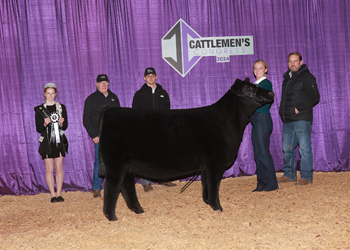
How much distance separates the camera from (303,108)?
5.17 m

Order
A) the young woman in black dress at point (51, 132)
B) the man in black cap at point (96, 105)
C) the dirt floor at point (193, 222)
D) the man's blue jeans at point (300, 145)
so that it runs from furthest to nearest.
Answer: the man's blue jeans at point (300, 145) → the man in black cap at point (96, 105) → the young woman in black dress at point (51, 132) → the dirt floor at point (193, 222)

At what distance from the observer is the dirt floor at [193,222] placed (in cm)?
306

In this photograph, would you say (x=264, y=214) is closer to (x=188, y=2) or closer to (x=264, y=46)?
(x=264, y=46)

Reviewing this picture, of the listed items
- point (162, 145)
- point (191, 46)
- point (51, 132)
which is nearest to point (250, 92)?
point (162, 145)

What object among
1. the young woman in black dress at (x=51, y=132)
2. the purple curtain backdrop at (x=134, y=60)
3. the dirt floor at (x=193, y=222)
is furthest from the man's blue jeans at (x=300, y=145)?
the young woman in black dress at (x=51, y=132)

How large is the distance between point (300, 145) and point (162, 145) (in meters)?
2.85

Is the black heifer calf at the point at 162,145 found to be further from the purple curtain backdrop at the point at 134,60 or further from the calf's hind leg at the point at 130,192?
the purple curtain backdrop at the point at 134,60

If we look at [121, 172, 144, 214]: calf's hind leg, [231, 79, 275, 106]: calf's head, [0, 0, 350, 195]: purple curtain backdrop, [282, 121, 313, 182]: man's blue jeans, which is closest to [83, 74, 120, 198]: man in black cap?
[0, 0, 350, 195]: purple curtain backdrop

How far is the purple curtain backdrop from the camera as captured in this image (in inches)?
231

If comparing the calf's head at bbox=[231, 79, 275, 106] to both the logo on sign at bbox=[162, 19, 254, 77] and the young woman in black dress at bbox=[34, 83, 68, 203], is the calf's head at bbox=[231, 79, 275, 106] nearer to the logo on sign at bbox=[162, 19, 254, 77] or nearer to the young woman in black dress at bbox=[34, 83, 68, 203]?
Result: the logo on sign at bbox=[162, 19, 254, 77]

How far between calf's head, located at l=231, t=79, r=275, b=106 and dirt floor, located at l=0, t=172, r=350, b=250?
4.61 ft

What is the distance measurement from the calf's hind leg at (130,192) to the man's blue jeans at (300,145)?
2.90m

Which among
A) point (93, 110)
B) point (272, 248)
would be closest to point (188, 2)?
point (93, 110)

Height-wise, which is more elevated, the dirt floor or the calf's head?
the calf's head
